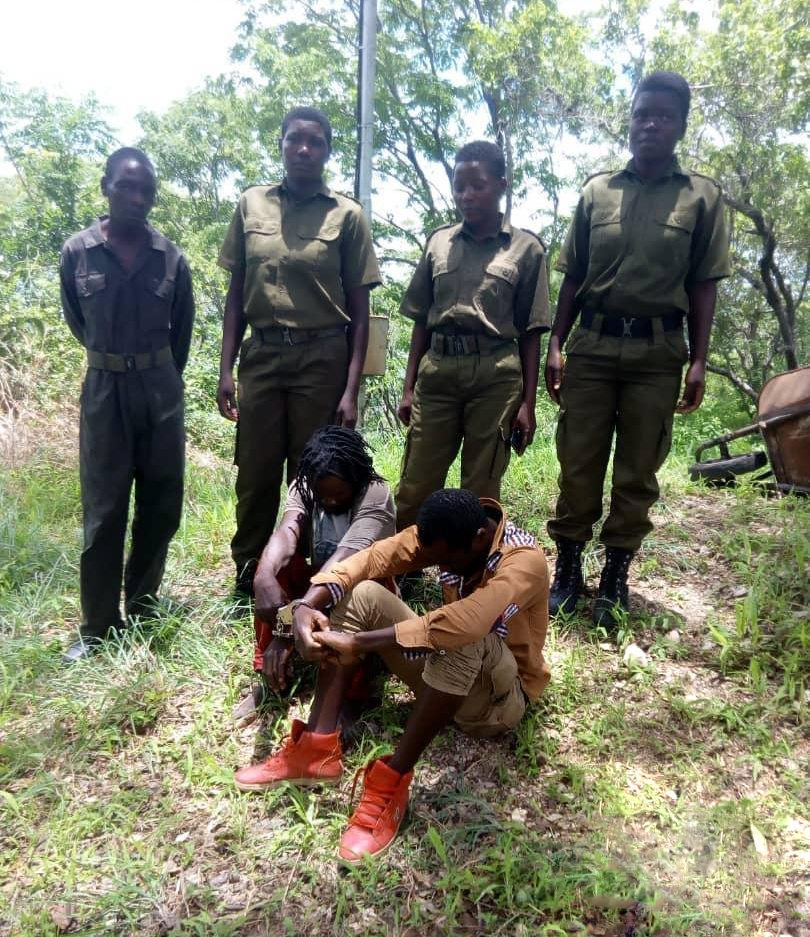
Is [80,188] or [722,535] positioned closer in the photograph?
[722,535]

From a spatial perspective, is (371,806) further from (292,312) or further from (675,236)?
(675,236)

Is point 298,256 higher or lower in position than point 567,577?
higher

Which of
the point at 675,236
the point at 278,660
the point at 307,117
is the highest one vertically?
the point at 307,117

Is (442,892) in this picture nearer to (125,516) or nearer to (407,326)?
(125,516)

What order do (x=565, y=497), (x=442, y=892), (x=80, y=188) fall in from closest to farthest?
(x=442, y=892) → (x=565, y=497) → (x=80, y=188)

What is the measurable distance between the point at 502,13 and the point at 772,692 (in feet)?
46.2

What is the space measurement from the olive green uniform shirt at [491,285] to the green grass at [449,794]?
129 centimetres

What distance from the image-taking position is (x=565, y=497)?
2750 millimetres

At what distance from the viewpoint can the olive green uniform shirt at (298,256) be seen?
103 inches

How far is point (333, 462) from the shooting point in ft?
7.23

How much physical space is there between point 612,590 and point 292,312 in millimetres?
1751

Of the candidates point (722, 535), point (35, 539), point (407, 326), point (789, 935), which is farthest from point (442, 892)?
point (407, 326)

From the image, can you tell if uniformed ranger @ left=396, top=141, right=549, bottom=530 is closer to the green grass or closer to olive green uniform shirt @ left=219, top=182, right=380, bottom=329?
olive green uniform shirt @ left=219, top=182, right=380, bottom=329

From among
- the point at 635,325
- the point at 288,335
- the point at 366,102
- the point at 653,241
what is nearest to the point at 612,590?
the point at 635,325
